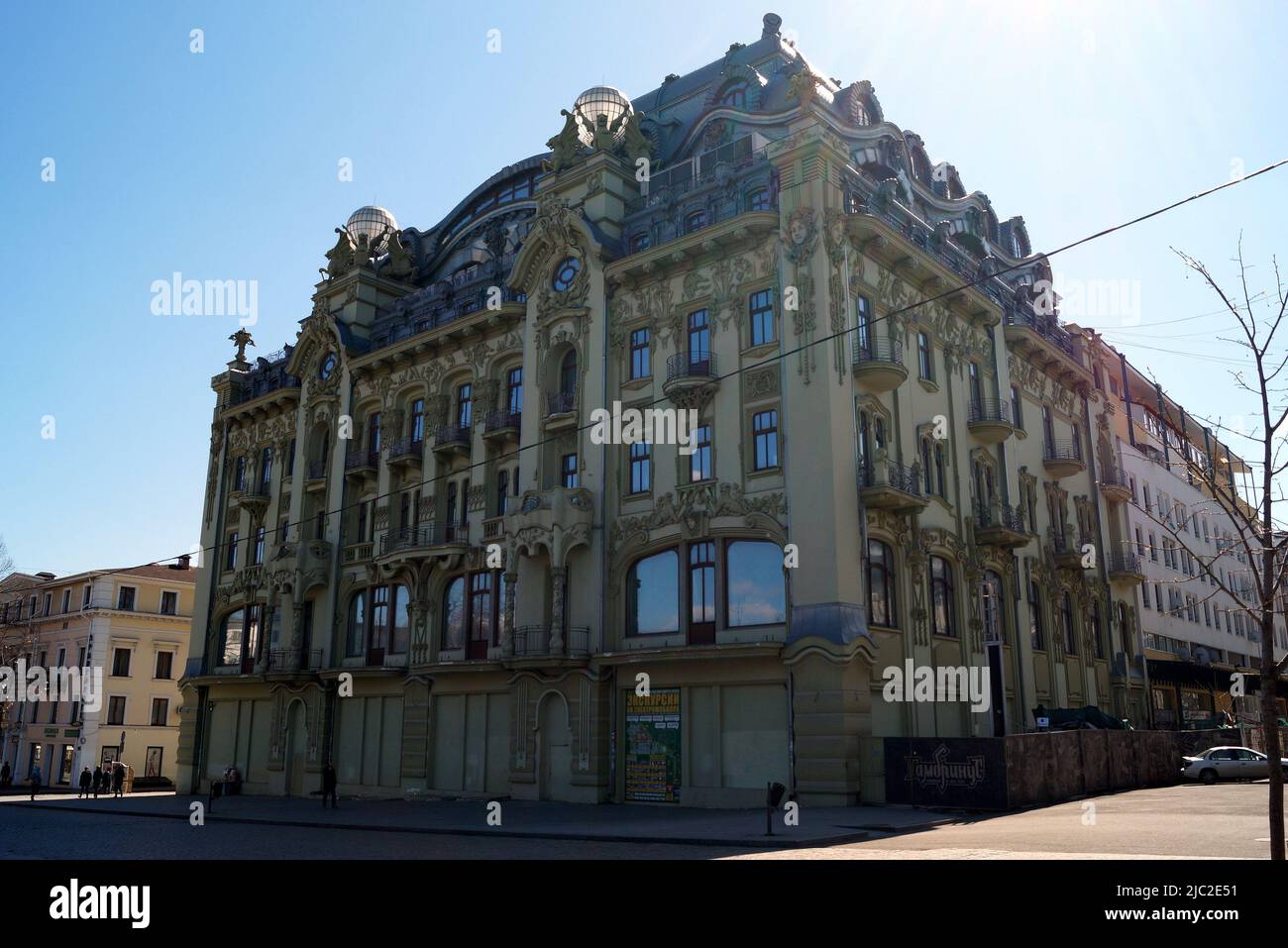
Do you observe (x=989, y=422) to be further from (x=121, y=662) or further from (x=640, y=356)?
(x=121, y=662)

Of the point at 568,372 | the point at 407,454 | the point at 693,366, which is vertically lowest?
the point at 407,454

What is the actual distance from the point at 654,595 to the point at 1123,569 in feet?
85.8

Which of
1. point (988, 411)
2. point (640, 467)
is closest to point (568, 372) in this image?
point (640, 467)

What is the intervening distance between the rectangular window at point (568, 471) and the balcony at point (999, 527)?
14118 millimetres

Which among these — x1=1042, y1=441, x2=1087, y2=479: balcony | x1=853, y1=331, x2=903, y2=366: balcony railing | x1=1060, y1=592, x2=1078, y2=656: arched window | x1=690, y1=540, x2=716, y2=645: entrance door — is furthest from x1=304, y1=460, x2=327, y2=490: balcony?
x1=1060, y1=592, x2=1078, y2=656: arched window

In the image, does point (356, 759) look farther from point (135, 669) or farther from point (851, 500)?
point (135, 669)

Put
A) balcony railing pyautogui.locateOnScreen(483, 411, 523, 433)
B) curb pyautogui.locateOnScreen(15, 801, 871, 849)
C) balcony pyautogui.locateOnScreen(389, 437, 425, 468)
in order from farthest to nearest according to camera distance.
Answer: balcony pyautogui.locateOnScreen(389, 437, 425, 468), balcony railing pyautogui.locateOnScreen(483, 411, 523, 433), curb pyautogui.locateOnScreen(15, 801, 871, 849)

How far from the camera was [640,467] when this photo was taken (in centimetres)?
3284

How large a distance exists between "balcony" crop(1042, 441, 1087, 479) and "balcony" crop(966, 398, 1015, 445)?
616 centimetres

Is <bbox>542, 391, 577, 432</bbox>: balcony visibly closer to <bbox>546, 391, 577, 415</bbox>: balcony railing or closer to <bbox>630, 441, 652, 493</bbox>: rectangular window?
<bbox>546, 391, 577, 415</bbox>: balcony railing

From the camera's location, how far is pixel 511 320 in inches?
1507

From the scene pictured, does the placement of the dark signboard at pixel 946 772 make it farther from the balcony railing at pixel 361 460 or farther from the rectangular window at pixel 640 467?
the balcony railing at pixel 361 460

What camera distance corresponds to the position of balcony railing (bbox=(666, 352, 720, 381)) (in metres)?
31.2
